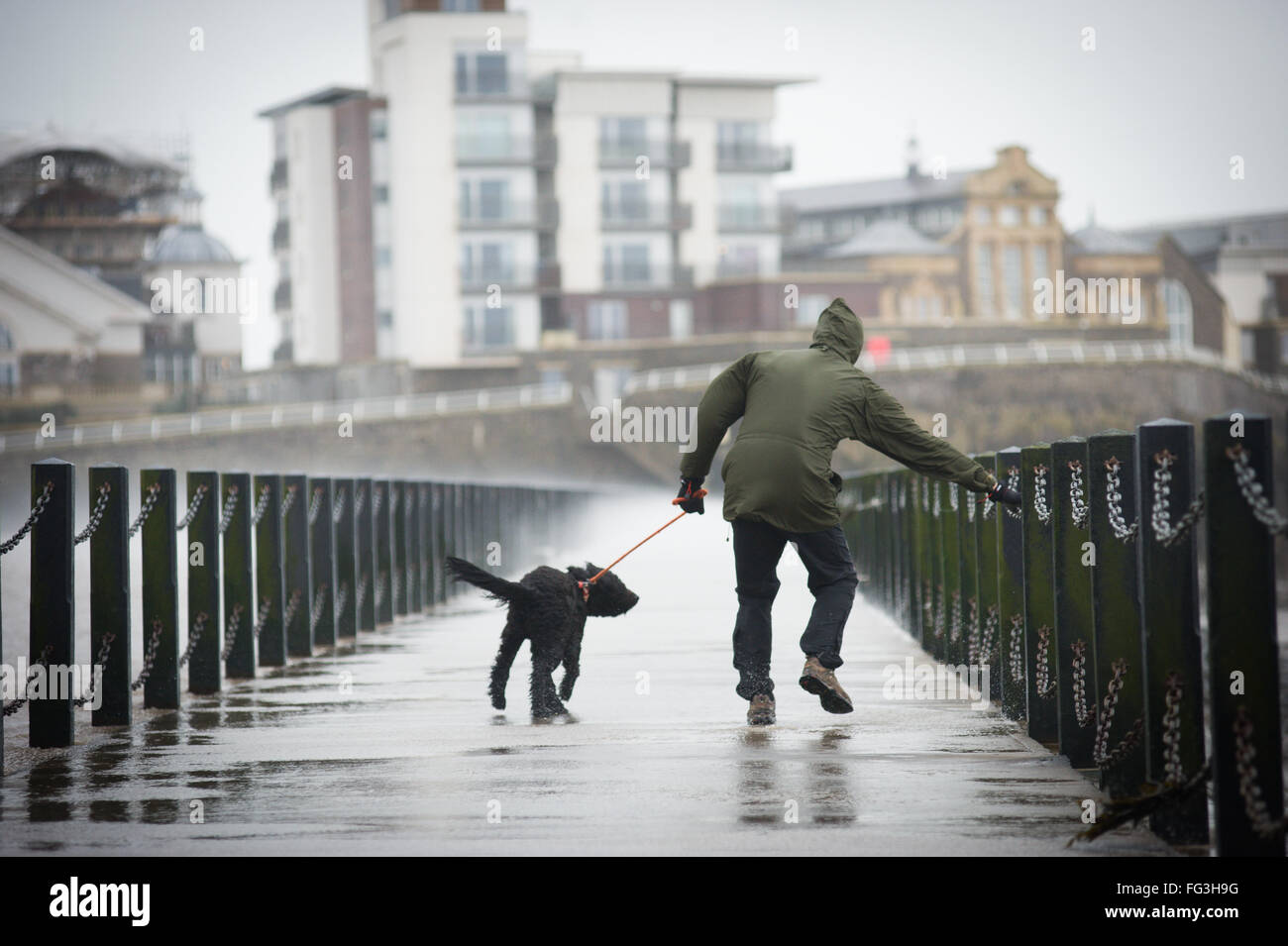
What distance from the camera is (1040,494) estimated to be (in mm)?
6672

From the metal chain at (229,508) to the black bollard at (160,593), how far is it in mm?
1168

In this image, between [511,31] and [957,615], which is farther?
[511,31]

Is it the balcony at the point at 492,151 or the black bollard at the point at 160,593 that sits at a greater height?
the balcony at the point at 492,151

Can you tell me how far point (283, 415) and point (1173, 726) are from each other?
59.4 meters

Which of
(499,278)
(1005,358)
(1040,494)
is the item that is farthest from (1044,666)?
(499,278)

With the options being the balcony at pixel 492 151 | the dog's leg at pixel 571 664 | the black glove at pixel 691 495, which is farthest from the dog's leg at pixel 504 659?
the balcony at pixel 492 151

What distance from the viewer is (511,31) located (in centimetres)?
7462

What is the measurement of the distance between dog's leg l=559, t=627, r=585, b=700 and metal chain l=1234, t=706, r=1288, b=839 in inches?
178

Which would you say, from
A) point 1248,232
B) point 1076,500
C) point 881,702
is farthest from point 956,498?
point 1248,232

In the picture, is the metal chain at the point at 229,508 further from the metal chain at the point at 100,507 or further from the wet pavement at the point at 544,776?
the metal chain at the point at 100,507

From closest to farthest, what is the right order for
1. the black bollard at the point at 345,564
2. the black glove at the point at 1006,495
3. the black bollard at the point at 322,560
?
the black glove at the point at 1006,495 < the black bollard at the point at 322,560 < the black bollard at the point at 345,564

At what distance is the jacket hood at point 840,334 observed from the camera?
788 cm
